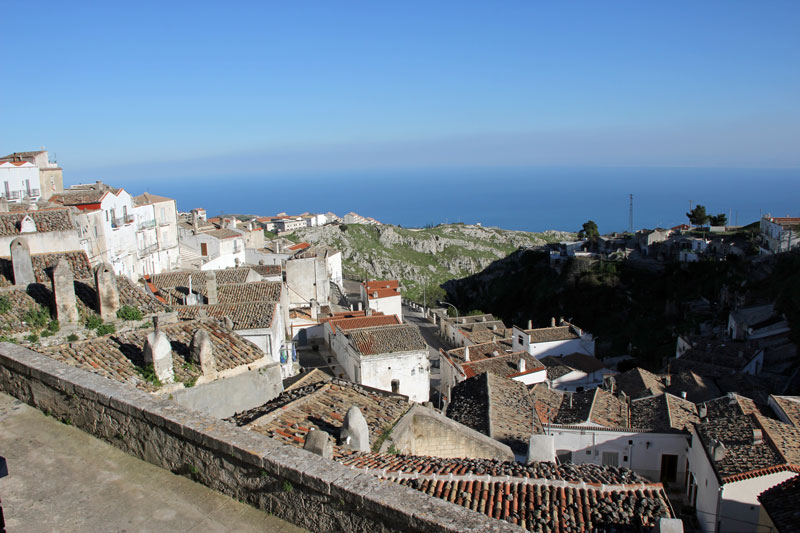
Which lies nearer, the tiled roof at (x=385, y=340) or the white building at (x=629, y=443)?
the white building at (x=629, y=443)

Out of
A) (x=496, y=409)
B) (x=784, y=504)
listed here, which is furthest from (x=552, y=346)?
(x=784, y=504)

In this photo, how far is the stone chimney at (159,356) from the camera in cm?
1016

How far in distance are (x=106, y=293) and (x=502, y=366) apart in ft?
72.6

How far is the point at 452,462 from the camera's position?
930 centimetres

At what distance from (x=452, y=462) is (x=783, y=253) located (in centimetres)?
5582

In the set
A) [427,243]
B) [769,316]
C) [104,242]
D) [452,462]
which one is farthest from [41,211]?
[427,243]

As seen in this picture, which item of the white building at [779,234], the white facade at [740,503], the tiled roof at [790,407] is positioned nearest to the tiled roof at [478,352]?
the tiled roof at [790,407]

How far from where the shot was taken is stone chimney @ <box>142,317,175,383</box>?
400 inches

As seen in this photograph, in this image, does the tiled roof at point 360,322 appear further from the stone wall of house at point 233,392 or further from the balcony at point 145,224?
the stone wall of house at point 233,392

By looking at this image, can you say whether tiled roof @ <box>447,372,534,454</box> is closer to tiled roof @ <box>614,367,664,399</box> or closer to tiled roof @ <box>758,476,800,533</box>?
tiled roof @ <box>614,367,664,399</box>

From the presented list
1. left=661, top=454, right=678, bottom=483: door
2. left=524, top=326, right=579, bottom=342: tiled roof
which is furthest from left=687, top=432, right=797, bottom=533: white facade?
left=524, top=326, right=579, bottom=342: tiled roof

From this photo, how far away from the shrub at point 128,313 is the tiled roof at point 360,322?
15245 millimetres

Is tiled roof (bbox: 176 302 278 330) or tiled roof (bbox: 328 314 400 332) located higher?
tiled roof (bbox: 176 302 278 330)

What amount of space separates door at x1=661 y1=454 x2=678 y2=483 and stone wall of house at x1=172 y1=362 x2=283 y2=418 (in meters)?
15.9
